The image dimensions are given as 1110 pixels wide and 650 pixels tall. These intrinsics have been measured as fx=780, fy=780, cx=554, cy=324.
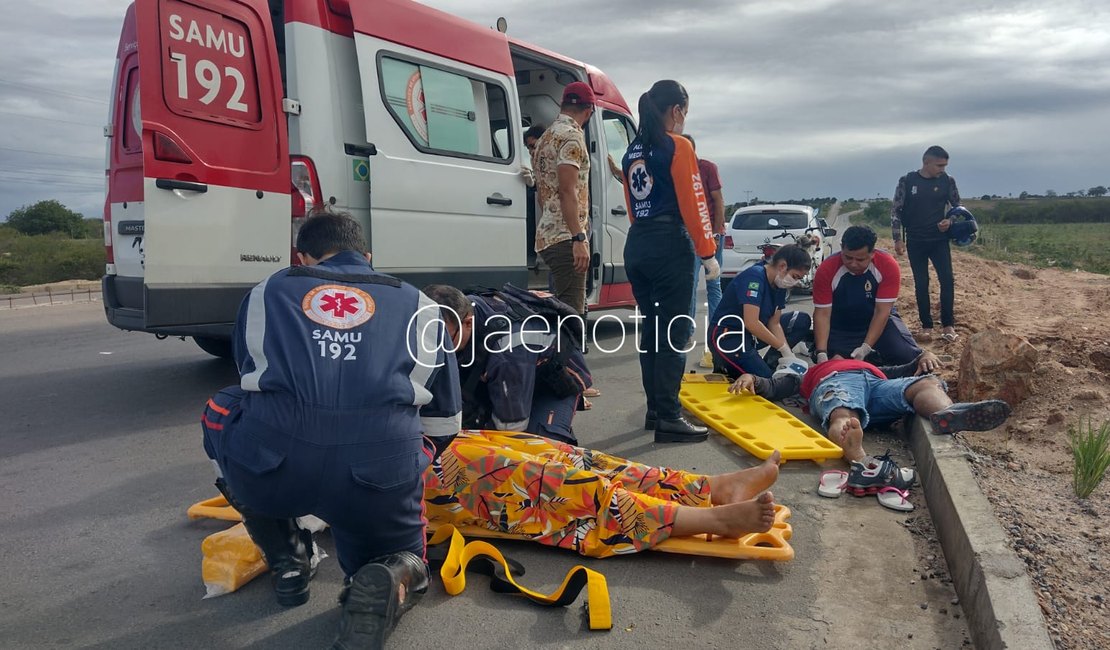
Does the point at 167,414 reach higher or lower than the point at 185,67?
lower

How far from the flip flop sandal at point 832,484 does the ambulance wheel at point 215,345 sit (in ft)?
15.6

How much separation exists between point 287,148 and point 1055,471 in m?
4.36

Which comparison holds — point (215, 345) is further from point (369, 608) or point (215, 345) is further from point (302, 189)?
point (369, 608)

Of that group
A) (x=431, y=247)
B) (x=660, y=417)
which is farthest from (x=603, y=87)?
(x=660, y=417)

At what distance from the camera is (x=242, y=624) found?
241 cm

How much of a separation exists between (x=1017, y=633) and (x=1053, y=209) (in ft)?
250

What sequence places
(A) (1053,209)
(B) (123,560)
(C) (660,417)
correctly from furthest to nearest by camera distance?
1. (A) (1053,209)
2. (C) (660,417)
3. (B) (123,560)

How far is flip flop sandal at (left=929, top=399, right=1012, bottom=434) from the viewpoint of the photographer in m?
3.87

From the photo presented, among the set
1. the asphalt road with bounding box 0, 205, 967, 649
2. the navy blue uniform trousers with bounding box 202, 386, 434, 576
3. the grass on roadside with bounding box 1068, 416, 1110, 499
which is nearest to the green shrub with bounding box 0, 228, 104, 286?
the asphalt road with bounding box 0, 205, 967, 649

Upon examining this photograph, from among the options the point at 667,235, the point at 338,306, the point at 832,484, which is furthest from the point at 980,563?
the point at 667,235

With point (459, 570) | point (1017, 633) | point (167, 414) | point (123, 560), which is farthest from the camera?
point (167, 414)

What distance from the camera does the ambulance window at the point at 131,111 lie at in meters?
4.86

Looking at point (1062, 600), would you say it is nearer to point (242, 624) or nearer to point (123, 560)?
point (242, 624)

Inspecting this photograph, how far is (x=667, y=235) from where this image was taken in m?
4.45
